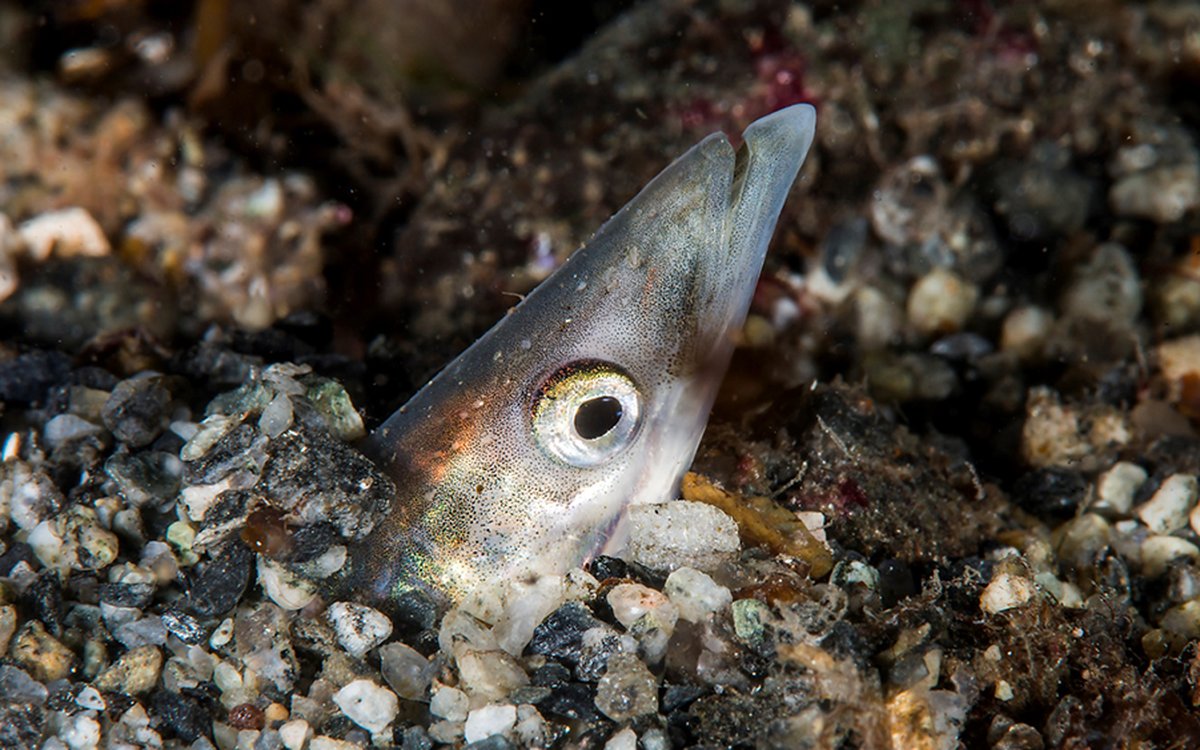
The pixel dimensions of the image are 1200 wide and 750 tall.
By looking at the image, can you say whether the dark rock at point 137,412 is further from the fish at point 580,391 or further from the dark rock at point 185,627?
the fish at point 580,391

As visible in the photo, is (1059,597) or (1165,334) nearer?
(1059,597)

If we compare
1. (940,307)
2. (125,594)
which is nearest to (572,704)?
(125,594)

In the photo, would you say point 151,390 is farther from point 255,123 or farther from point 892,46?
point 892,46

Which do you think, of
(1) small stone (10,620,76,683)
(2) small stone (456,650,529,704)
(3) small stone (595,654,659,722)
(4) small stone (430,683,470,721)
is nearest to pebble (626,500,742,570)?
(3) small stone (595,654,659,722)

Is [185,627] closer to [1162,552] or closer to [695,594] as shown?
[695,594]

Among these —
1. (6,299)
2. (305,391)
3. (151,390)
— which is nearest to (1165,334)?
(305,391)

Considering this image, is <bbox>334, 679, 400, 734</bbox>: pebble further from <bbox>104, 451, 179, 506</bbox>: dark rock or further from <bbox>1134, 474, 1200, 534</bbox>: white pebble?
<bbox>1134, 474, 1200, 534</bbox>: white pebble
